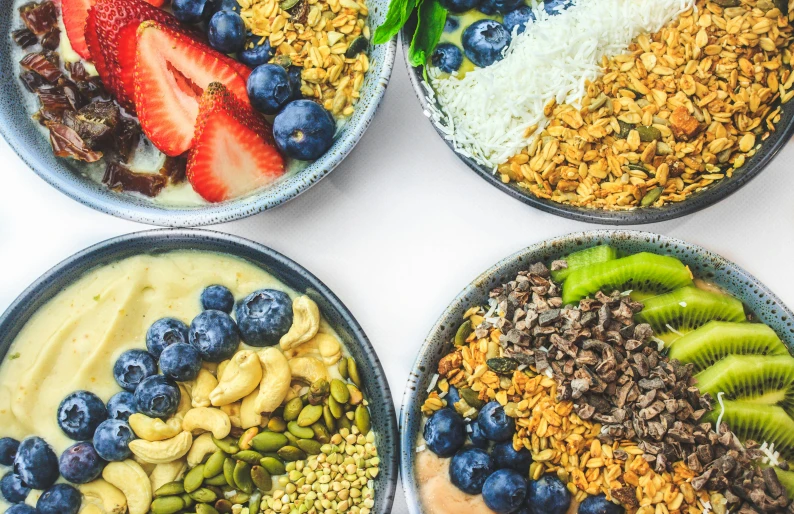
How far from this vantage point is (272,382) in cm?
150

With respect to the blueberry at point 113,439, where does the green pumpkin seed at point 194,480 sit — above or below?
below

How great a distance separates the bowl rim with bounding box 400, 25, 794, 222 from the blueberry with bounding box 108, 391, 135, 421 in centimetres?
84

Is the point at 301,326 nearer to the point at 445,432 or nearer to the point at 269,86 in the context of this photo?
the point at 445,432

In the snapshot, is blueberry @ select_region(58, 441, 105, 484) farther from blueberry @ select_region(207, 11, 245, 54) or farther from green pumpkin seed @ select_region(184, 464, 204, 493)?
blueberry @ select_region(207, 11, 245, 54)

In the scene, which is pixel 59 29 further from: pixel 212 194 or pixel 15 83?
pixel 212 194

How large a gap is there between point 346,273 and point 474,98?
493 mm

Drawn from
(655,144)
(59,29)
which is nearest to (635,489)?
(655,144)

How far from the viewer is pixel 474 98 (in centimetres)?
159

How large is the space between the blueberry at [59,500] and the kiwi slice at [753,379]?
1.22 metres

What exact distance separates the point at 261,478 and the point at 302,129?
0.71 metres

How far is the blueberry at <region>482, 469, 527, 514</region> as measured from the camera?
1.40 m

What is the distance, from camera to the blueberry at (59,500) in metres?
1.47

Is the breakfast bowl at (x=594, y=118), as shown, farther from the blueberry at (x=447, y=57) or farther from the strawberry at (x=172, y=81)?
the strawberry at (x=172, y=81)

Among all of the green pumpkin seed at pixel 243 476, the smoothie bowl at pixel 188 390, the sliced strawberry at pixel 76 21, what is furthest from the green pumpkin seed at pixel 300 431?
the sliced strawberry at pixel 76 21
